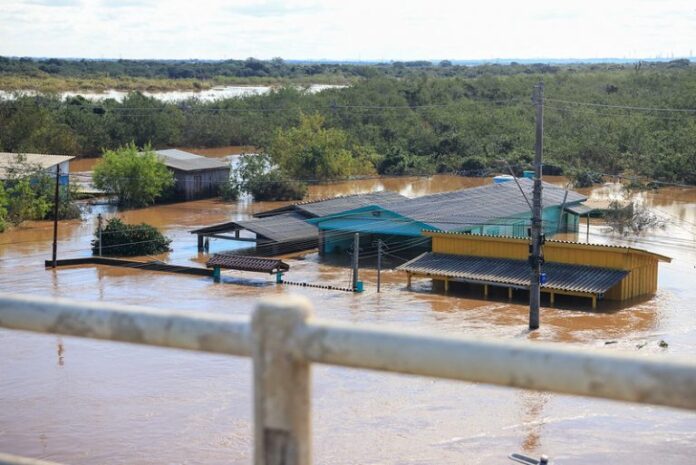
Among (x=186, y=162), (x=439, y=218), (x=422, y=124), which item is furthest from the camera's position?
(x=422, y=124)

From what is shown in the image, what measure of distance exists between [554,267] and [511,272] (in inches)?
45.5

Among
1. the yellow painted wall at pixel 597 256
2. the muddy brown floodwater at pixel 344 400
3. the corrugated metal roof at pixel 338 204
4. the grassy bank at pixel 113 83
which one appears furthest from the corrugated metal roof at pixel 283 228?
the grassy bank at pixel 113 83

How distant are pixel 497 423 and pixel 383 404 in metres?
2.09

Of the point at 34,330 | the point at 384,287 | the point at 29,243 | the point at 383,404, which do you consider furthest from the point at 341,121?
the point at 34,330

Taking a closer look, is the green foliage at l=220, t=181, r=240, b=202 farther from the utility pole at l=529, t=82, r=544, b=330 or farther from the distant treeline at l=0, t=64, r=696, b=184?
the utility pole at l=529, t=82, r=544, b=330

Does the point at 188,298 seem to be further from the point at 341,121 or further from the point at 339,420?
the point at 341,121

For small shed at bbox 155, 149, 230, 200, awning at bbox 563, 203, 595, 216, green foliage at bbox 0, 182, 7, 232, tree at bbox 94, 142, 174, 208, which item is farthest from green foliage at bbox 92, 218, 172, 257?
awning at bbox 563, 203, 595, 216

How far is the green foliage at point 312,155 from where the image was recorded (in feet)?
160

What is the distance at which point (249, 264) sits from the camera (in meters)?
29.5

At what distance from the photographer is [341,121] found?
64.0 m

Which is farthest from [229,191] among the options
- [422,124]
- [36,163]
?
[422,124]

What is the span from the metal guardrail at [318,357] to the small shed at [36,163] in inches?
1531

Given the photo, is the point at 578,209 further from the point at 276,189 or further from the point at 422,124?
the point at 422,124

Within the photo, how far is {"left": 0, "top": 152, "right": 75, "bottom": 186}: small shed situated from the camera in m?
40.5
